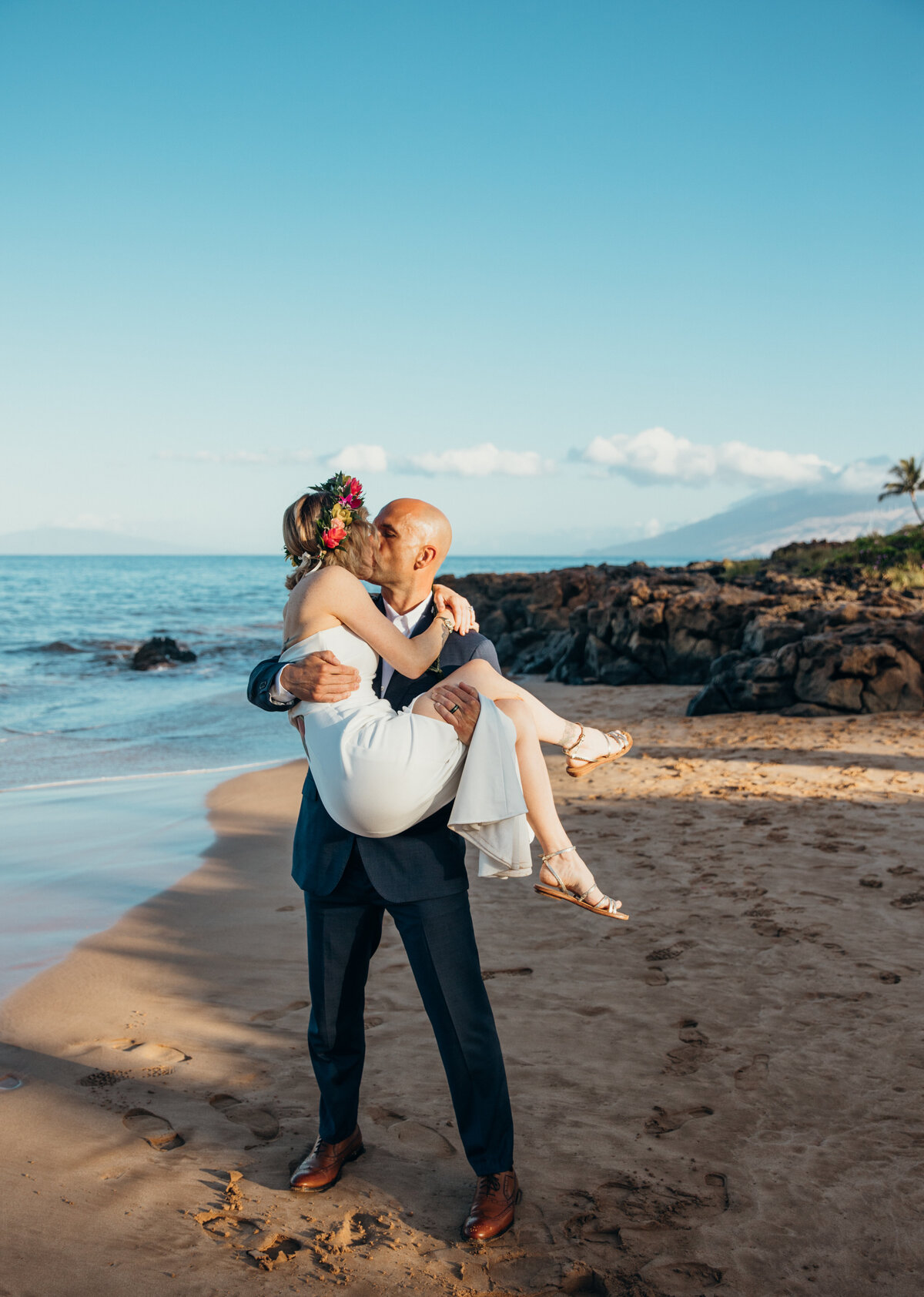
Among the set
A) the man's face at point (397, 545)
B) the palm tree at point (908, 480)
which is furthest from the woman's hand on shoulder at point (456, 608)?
the palm tree at point (908, 480)

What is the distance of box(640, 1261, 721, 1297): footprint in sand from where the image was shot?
2365 millimetres

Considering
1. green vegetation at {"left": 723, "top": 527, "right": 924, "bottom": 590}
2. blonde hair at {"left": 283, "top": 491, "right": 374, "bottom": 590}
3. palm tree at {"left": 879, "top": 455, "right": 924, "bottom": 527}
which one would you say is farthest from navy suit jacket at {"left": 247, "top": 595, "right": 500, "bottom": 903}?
palm tree at {"left": 879, "top": 455, "right": 924, "bottom": 527}

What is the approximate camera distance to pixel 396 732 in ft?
8.12

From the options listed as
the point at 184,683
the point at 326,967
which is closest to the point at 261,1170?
the point at 326,967

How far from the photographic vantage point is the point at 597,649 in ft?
57.8

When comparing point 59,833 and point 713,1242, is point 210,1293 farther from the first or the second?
point 59,833

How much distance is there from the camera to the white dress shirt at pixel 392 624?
271 cm

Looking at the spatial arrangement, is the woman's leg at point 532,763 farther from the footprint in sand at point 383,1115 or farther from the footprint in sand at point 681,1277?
the footprint in sand at point 383,1115

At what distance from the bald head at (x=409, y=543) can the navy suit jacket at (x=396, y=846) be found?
20cm

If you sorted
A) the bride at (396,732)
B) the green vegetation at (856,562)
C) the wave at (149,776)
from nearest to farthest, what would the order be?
the bride at (396,732) < the wave at (149,776) < the green vegetation at (856,562)

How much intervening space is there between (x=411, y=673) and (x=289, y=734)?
1108 cm

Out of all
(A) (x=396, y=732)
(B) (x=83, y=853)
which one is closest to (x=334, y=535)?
(A) (x=396, y=732)

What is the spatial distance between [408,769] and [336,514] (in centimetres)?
88

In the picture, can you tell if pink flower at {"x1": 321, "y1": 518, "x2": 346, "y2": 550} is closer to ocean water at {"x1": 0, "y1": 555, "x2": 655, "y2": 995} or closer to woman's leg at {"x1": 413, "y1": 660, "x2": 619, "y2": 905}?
woman's leg at {"x1": 413, "y1": 660, "x2": 619, "y2": 905}
